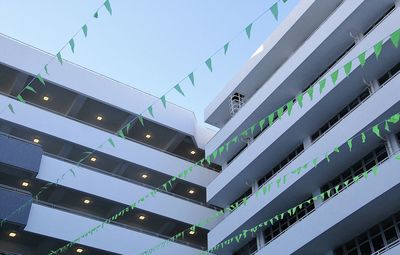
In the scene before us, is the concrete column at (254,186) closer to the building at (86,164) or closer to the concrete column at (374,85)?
the building at (86,164)

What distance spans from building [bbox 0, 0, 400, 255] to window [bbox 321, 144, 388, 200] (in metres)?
0.04

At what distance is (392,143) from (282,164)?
5.85m

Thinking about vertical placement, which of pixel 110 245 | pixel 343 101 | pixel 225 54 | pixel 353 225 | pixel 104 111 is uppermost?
pixel 104 111

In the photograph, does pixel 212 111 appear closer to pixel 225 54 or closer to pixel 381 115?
pixel 381 115

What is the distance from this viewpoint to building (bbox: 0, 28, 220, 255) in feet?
66.2

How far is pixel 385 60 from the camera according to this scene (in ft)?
56.2

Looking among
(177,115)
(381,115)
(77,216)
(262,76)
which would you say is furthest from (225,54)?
(177,115)

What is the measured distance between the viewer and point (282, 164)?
71.2 feet

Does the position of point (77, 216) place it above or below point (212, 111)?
below

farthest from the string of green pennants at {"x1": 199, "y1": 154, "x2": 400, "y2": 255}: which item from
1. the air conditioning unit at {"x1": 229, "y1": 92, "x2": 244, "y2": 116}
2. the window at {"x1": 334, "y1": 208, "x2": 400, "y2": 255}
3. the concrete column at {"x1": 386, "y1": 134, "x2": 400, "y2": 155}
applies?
the air conditioning unit at {"x1": 229, "y1": 92, "x2": 244, "y2": 116}

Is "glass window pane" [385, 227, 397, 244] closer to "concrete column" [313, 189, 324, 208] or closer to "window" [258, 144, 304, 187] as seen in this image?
"concrete column" [313, 189, 324, 208]

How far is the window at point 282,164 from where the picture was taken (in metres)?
20.9

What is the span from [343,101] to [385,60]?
7.05 feet

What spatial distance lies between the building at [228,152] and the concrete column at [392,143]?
0.10 ft
